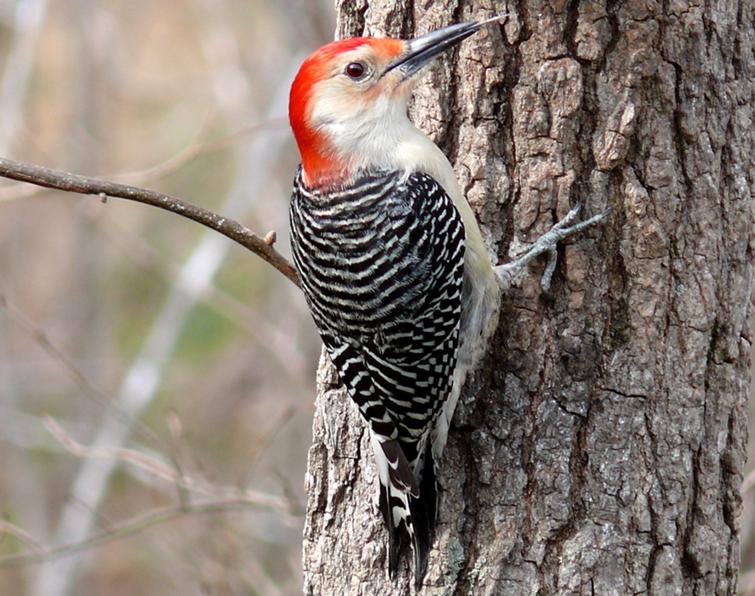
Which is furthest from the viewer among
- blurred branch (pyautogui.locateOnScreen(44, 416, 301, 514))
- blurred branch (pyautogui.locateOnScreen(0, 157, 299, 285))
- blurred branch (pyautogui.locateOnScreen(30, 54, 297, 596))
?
blurred branch (pyautogui.locateOnScreen(30, 54, 297, 596))

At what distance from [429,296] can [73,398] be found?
24.6 feet

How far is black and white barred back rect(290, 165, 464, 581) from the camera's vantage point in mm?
2959

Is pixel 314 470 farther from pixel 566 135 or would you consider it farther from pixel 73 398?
pixel 73 398

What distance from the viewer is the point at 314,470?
126 inches

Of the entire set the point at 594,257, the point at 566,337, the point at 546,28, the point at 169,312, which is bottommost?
the point at 566,337

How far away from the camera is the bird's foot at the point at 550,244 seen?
2859mm

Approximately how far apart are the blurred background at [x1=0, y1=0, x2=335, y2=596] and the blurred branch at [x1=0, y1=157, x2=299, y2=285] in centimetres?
147

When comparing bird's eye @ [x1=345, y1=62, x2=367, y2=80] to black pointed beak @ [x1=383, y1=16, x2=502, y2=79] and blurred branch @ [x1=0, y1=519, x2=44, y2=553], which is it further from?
blurred branch @ [x1=0, y1=519, x2=44, y2=553]

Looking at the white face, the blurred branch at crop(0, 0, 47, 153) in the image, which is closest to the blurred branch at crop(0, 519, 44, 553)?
the white face

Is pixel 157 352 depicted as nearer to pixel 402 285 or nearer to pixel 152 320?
pixel 402 285

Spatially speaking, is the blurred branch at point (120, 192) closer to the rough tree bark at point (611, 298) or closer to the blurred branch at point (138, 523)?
the rough tree bark at point (611, 298)

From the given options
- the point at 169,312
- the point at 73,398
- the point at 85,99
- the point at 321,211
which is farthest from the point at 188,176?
the point at 321,211

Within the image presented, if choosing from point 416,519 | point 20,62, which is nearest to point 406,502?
point 416,519

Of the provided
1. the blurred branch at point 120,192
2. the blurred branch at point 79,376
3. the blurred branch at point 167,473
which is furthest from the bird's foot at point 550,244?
the blurred branch at point 79,376
